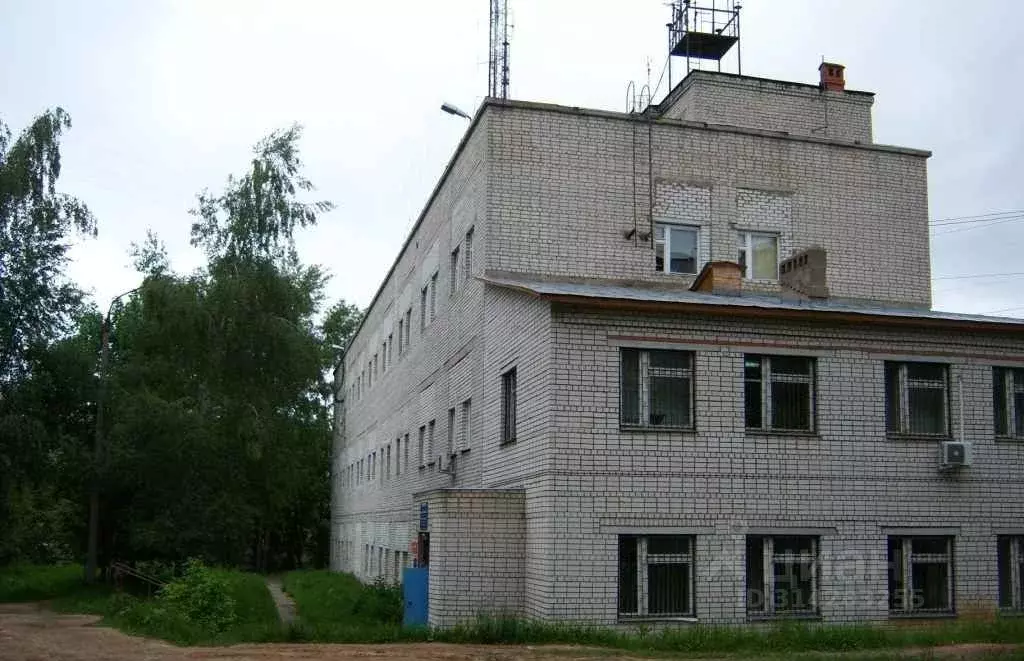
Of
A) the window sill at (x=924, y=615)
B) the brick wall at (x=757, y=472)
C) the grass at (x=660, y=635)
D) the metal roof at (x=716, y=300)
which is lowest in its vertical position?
the grass at (x=660, y=635)

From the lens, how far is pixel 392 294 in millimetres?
35844

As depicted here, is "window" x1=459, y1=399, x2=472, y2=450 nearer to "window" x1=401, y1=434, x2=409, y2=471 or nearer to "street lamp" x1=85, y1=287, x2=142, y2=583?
"window" x1=401, y1=434, x2=409, y2=471

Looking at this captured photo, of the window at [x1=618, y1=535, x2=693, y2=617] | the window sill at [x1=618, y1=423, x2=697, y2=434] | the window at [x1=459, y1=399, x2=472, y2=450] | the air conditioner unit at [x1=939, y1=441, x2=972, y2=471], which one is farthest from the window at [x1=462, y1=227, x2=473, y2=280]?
the air conditioner unit at [x1=939, y1=441, x2=972, y2=471]

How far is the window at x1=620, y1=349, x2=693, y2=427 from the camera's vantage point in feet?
53.5

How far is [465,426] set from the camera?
22.8 m

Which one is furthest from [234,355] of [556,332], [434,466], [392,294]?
[556,332]

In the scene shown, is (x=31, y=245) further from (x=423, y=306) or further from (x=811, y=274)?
(x=811, y=274)

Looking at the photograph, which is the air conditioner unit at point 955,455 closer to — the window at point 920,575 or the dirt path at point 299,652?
the window at point 920,575

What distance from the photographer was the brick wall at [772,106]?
25.7 metres

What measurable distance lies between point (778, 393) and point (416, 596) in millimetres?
6876

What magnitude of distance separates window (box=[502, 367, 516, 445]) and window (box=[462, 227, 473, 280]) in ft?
14.1

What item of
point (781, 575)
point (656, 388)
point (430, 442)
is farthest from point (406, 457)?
point (781, 575)

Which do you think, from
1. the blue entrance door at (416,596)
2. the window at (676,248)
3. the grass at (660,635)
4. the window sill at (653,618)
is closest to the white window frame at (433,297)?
the window at (676,248)

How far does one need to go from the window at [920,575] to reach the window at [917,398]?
177 centimetres
